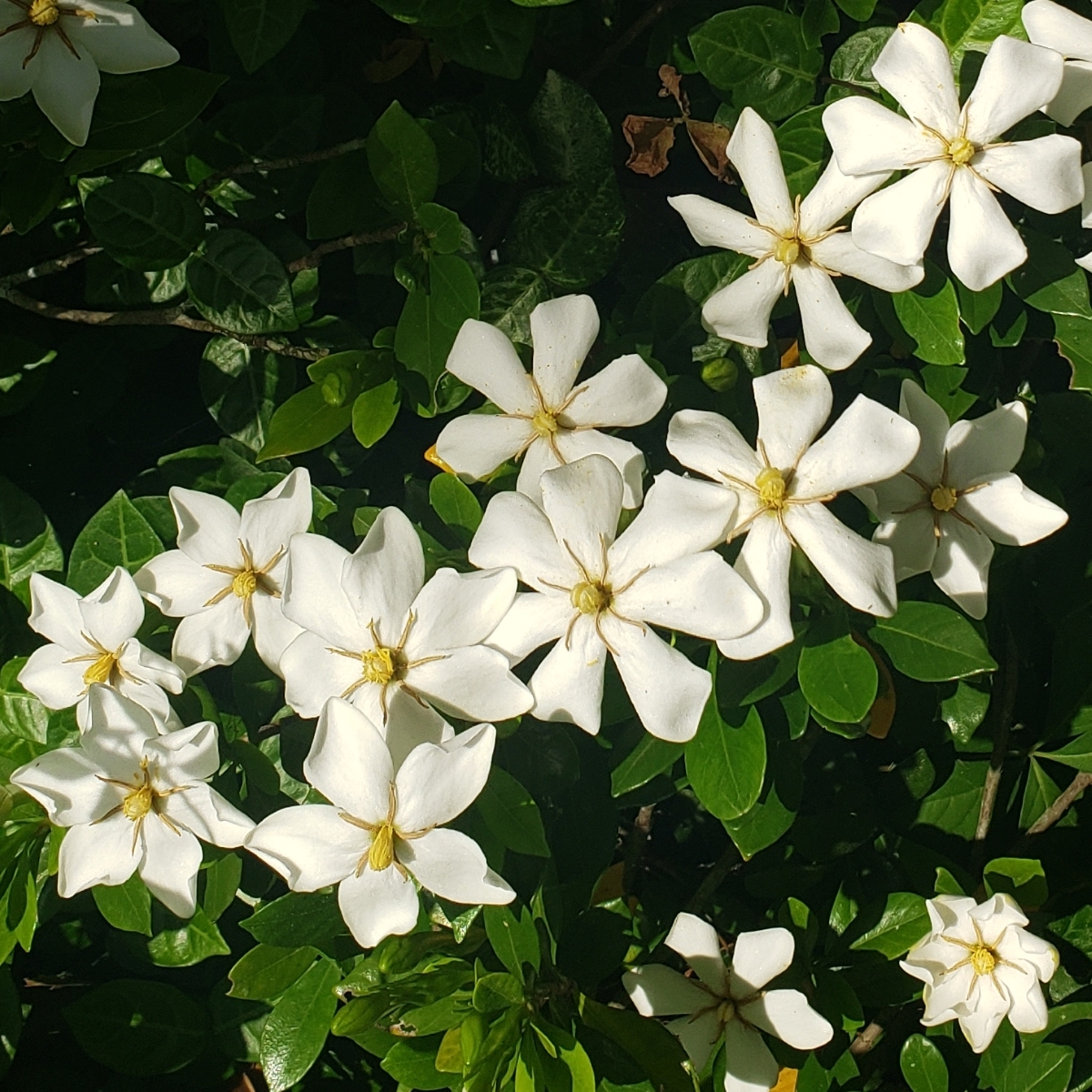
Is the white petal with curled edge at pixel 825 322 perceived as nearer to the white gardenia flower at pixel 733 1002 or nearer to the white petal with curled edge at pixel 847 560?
the white petal with curled edge at pixel 847 560

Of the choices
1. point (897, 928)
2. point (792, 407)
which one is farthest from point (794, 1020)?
point (792, 407)

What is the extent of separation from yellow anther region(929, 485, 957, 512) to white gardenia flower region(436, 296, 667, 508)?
0.87 ft

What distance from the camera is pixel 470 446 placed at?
3.37 feet

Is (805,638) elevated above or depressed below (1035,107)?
below

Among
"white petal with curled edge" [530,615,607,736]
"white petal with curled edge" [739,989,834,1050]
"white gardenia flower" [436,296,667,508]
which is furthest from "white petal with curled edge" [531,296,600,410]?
"white petal with curled edge" [739,989,834,1050]

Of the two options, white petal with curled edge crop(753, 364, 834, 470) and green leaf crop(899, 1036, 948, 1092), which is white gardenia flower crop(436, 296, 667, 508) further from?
green leaf crop(899, 1036, 948, 1092)

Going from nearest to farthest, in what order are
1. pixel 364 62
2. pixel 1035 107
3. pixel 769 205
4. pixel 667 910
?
pixel 1035 107 → pixel 769 205 → pixel 364 62 → pixel 667 910

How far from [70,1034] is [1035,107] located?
1676 millimetres

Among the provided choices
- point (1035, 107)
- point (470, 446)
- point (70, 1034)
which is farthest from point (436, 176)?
point (70, 1034)

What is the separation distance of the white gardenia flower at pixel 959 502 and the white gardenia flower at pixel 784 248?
0.33 feet

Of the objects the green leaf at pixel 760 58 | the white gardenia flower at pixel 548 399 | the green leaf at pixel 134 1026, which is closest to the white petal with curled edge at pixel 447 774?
the white gardenia flower at pixel 548 399

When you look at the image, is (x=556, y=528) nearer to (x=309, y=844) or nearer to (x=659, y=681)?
(x=659, y=681)

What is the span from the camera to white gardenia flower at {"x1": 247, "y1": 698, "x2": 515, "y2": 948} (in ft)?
2.93

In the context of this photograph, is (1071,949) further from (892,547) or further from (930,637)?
(892,547)
